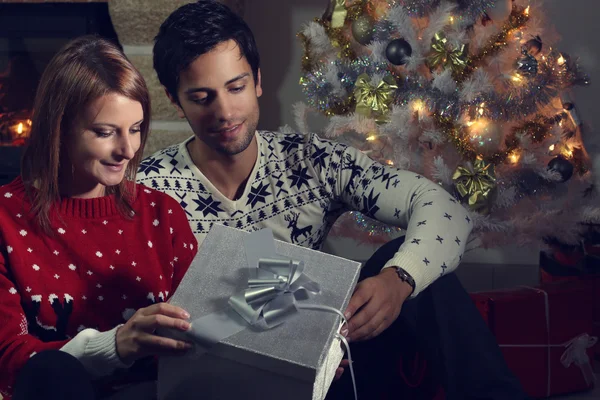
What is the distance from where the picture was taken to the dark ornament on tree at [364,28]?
225cm

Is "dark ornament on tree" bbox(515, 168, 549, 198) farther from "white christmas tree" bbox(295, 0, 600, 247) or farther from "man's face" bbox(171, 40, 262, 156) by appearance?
"man's face" bbox(171, 40, 262, 156)

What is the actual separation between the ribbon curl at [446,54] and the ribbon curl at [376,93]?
0.46 ft

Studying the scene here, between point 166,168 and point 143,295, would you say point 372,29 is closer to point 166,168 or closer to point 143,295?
point 166,168

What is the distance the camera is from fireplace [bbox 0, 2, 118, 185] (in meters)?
2.29

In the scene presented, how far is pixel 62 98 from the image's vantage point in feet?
3.74

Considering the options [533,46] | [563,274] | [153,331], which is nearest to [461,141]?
[533,46]

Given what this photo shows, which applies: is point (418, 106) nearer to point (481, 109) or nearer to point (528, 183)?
point (481, 109)

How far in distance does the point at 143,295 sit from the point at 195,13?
23.1 inches

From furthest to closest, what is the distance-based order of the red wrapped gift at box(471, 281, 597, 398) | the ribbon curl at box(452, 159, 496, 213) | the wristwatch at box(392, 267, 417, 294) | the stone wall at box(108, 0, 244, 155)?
1. the ribbon curl at box(452, 159, 496, 213)
2. the stone wall at box(108, 0, 244, 155)
3. the red wrapped gift at box(471, 281, 597, 398)
4. the wristwatch at box(392, 267, 417, 294)

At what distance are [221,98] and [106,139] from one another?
0.35 metres

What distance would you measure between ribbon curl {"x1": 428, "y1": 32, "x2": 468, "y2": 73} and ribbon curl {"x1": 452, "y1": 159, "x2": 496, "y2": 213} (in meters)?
0.29

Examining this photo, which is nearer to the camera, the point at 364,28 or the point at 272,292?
the point at 272,292

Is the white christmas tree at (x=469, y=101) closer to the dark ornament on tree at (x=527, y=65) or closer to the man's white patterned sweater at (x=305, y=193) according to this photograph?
the dark ornament on tree at (x=527, y=65)

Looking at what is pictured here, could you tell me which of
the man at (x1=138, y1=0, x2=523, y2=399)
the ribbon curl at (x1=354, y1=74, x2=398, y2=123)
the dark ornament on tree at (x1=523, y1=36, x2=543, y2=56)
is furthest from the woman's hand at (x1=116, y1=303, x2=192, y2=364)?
the dark ornament on tree at (x1=523, y1=36, x2=543, y2=56)
